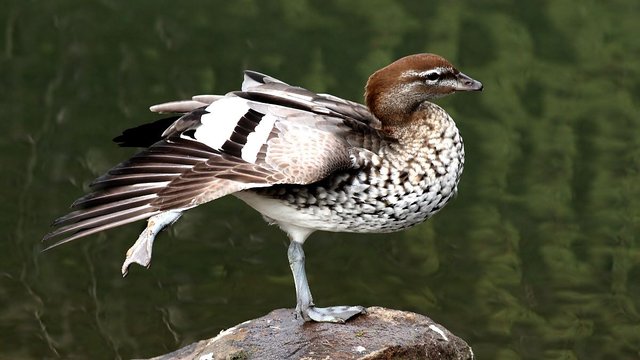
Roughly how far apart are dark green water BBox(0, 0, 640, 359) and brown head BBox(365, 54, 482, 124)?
3.58m

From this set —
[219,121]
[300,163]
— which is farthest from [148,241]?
[300,163]

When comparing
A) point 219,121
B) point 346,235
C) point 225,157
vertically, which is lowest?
point 346,235

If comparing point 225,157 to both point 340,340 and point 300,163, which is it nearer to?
point 300,163

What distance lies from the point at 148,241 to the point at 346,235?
4624 mm

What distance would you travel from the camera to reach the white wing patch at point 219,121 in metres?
6.83

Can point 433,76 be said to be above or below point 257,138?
above

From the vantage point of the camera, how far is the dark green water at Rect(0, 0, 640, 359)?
1086 centimetres

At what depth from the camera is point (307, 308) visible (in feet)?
23.7

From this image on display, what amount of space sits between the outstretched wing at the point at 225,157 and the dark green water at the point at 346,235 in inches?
144

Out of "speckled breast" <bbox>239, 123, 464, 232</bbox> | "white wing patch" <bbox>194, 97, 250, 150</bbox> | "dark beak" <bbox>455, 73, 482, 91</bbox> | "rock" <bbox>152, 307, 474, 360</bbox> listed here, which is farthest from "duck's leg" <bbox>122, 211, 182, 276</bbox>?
"dark beak" <bbox>455, 73, 482, 91</bbox>

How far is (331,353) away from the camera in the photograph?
699 centimetres

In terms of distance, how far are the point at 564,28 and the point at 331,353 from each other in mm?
6788

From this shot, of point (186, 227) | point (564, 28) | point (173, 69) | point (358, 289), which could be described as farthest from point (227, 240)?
point (564, 28)

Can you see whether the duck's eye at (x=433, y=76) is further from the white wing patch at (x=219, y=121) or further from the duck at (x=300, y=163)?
the white wing patch at (x=219, y=121)
